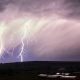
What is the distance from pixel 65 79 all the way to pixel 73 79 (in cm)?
353

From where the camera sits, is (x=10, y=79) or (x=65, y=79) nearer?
(x=65, y=79)

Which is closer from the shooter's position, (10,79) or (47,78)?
(47,78)

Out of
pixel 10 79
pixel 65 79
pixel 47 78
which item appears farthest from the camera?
pixel 10 79

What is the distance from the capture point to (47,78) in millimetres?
91125

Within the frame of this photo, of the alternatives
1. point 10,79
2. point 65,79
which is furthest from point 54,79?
point 10,79

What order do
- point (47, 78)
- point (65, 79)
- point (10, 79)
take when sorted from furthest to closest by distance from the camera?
1. point (10, 79)
2. point (47, 78)
3. point (65, 79)

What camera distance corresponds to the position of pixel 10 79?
101 meters

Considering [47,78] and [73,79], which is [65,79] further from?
[47,78]

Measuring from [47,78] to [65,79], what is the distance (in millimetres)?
9242

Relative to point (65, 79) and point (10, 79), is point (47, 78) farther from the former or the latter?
point (10, 79)

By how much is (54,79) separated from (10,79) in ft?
72.3

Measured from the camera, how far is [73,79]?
85.9 metres

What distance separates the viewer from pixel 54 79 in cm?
8662

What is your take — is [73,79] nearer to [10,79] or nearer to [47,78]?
[47,78]
